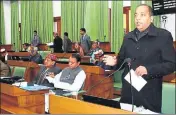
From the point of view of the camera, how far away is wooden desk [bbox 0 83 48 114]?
3.78 meters

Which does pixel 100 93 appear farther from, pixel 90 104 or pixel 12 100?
pixel 90 104

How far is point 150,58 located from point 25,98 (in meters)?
2.07

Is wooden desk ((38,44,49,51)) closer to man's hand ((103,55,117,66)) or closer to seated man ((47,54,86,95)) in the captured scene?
seated man ((47,54,86,95))

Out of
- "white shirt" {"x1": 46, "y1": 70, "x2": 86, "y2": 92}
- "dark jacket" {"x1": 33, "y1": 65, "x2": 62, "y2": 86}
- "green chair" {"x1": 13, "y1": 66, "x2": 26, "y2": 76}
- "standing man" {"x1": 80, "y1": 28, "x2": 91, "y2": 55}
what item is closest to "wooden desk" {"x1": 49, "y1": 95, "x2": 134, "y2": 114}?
"white shirt" {"x1": 46, "y1": 70, "x2": 86, "y2": 92}

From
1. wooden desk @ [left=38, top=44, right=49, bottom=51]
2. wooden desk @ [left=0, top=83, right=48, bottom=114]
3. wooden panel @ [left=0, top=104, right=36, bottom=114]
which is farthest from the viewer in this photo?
wooden desk @ [left=38, top=44, right=49, bottom=51]

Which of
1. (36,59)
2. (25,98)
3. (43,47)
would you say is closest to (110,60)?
(25,98)

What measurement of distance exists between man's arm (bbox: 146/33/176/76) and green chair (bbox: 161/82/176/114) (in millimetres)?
667

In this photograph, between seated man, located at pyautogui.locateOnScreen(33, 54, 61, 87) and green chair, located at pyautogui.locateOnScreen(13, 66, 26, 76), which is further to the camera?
green chair, located at pyautogui.locateOnScreen(13, 66, 26, 76)

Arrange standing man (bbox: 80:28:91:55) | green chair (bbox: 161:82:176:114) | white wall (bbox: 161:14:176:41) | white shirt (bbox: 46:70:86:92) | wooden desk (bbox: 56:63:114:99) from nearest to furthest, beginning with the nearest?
green chair (bbox: 161:82:176:114)
white shirt (bbox: 46:70:86:92)
wooden desk (bbox: 56:63:114:99)
white wall (bbox: 161:14:176:41)
standing man (bbox: 80:28:91:55)

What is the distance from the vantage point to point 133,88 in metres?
2.34

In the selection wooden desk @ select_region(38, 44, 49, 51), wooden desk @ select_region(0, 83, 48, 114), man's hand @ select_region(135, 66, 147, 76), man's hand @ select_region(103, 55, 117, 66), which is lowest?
Answer: wooden desk @ select_region(0, 83, 48, 114)

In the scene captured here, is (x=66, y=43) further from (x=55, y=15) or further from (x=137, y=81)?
(x=137, y=81)

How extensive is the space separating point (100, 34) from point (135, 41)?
28.0ft

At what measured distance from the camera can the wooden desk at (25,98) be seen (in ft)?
12.4
